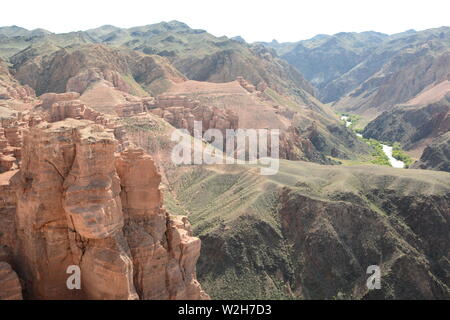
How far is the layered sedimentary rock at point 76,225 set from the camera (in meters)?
28.1

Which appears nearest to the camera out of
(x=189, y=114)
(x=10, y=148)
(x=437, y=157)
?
(x=10, y=148)

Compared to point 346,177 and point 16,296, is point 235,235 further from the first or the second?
point 16,296

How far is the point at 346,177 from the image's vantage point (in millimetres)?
89250

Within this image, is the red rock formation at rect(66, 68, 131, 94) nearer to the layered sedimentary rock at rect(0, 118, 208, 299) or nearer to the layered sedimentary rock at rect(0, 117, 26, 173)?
the layered sedimentary rock at rect(0, 117, 26, 173)

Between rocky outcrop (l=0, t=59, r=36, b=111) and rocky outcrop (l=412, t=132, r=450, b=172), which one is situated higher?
rocky outcrop (l=0, t=59, r=36, b=111)

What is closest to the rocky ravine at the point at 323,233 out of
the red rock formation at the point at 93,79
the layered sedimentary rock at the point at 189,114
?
the layered sedimentary rock at the point at 189,114

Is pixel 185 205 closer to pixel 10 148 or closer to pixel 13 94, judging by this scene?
pixel 10 148

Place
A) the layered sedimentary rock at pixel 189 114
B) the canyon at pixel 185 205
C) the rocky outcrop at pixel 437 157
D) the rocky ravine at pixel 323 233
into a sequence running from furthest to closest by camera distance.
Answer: the rocky outcrop at pixel 437 157 < the layered sedimentary rock at pixel 189 114 < the rocky ravine at pixel 323 233 < the canyon at pixel 185 205

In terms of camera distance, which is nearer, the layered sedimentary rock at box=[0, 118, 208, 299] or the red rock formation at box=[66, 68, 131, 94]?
the layered sedimentary rock at box=[0, 118, 208, 299]

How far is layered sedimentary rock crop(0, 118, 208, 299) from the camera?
92.2 ft

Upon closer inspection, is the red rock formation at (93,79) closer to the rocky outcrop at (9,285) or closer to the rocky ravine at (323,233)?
the rocky ravine at (323,233)

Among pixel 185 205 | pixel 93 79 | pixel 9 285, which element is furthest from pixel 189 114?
pixel 9 285

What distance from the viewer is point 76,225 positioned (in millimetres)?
28359

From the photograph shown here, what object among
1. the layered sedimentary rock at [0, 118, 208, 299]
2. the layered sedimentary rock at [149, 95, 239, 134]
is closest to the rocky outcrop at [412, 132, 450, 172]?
the layered sedimentary rock at [149, 95, 239, 134]
